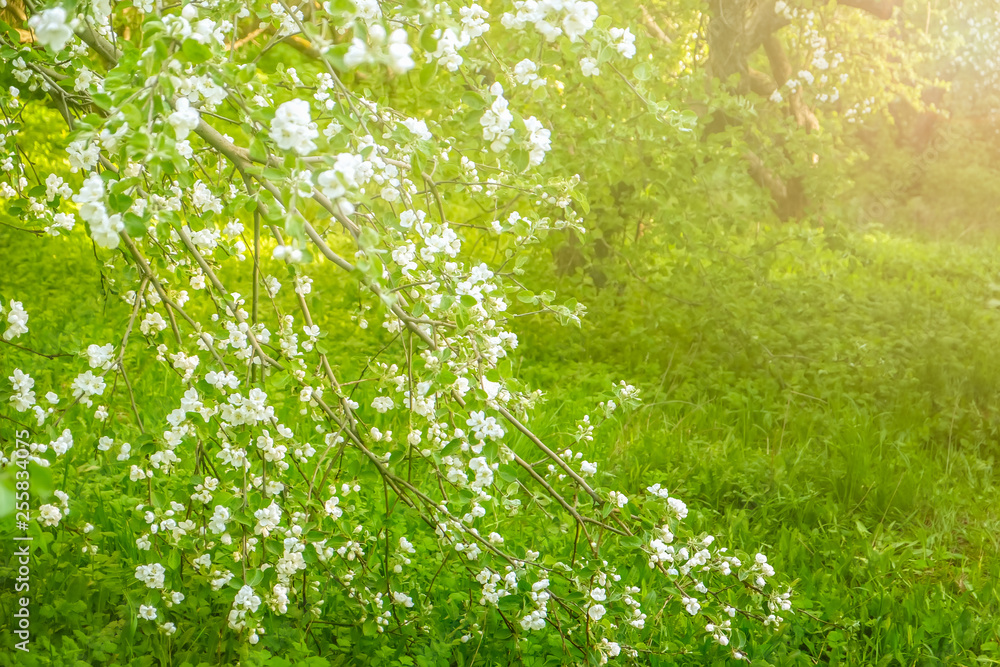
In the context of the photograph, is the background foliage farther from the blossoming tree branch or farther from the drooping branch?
the drooping branch

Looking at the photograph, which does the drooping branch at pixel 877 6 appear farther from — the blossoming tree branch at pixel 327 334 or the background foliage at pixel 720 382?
the blossoming tree branch at pixel 327 334

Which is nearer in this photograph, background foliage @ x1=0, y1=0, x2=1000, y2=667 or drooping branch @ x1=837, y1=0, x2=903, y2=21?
background foliage @ x1=0, y1=0, x2=1000, y2=667

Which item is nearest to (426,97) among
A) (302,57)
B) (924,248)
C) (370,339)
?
(370,339)

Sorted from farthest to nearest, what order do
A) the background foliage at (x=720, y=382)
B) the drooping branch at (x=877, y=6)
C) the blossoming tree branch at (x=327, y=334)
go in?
the drooping branch at (x=877, y=6) < the background foliage at (x=720, y=382) < the blossoming tree branch at (x=327, y=334)

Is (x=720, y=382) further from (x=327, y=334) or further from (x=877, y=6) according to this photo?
(x=877, y=6)

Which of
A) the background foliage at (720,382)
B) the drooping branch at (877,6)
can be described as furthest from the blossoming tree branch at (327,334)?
the drooping branch at (877,6)

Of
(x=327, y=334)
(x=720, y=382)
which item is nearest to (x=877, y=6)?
(x=720, y=382)

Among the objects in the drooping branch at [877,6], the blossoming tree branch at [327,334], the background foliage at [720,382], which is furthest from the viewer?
the drooping branch at [877,6]

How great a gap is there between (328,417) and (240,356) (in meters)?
0.31

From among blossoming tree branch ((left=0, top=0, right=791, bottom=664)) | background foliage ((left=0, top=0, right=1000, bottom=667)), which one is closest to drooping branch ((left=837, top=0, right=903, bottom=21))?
background foliage ((left=0, top=0, right=1000, bottom=667))

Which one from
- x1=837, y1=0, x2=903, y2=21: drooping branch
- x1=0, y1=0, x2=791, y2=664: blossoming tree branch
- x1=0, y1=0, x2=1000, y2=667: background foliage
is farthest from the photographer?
x1=837, y1=0, x2=903, y2=21: drooping branch

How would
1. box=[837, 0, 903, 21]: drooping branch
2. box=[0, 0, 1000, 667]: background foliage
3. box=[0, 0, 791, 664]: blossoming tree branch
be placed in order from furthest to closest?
box=[837, 0, 903, 21]: drooping branch
box=[0, 0, 1000, 667]: background foliage
box=[0, 0, 791, 664]: blossoming tree branch

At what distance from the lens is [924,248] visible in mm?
11195

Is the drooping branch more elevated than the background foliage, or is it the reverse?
the drooping branch
